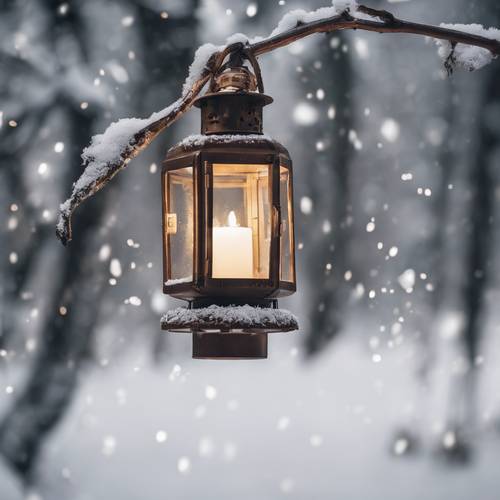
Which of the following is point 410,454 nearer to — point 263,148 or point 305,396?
point 305,396

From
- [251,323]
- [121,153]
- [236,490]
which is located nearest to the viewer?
[251,323]

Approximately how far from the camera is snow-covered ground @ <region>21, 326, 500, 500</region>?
218cm

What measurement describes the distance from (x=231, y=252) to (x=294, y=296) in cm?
82

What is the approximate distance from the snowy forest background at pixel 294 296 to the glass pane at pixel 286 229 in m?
0.70

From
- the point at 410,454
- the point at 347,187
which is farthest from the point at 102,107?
the point at 410,454

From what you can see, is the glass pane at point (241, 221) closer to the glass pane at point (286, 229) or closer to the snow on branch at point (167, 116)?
the glass pane at point (286, 229)

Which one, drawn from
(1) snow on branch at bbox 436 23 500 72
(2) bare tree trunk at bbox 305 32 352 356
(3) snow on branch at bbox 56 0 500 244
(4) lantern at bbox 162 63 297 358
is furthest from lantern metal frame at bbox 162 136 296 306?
(2) bare tree trunk at bbox 305 32 352 356

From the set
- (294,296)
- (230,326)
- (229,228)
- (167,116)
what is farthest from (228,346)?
(294,296)

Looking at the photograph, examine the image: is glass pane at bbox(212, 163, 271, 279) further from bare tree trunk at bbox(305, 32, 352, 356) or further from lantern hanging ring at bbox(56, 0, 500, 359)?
bare tree trunk at bbox(305, 32, 352, 356)

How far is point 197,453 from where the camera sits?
2186 millimetres

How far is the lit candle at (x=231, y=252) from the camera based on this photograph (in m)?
1.39

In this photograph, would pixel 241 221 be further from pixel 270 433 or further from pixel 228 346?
pixel 270 433

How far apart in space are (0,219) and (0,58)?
40 cm

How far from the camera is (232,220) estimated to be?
1420 millimetres
